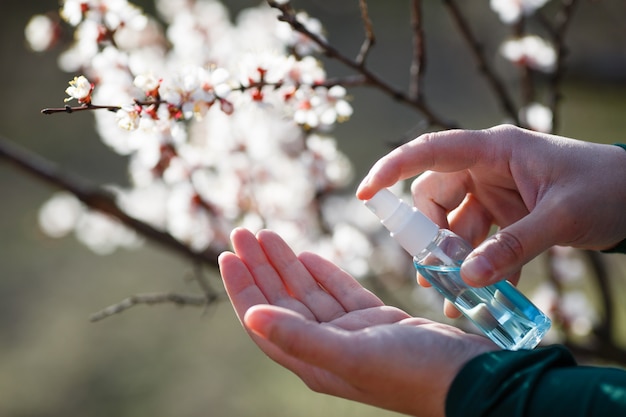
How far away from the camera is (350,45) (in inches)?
161

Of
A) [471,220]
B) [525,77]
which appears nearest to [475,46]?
[525,77]

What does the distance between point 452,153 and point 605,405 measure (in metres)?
0.31

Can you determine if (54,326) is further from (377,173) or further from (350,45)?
(350,45)

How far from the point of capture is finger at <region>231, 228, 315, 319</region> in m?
0.78

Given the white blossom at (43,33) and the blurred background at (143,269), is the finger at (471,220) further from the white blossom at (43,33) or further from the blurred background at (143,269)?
the white blossom at (43,33)

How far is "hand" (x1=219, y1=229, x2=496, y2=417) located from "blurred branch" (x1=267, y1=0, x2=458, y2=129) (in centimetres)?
26

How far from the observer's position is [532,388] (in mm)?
588

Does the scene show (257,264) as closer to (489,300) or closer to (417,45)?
(489,300)

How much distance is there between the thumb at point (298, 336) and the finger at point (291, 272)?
0.62 feet

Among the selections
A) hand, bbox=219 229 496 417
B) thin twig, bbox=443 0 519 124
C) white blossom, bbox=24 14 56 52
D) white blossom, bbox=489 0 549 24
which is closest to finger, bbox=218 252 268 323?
hand, bbox=219 229 496 417

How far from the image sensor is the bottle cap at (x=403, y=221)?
71cm

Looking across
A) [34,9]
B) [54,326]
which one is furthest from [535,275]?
[34,9]

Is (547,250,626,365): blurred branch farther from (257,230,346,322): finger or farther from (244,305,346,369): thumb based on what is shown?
(244,305,346,369): thumb

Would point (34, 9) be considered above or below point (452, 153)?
below
